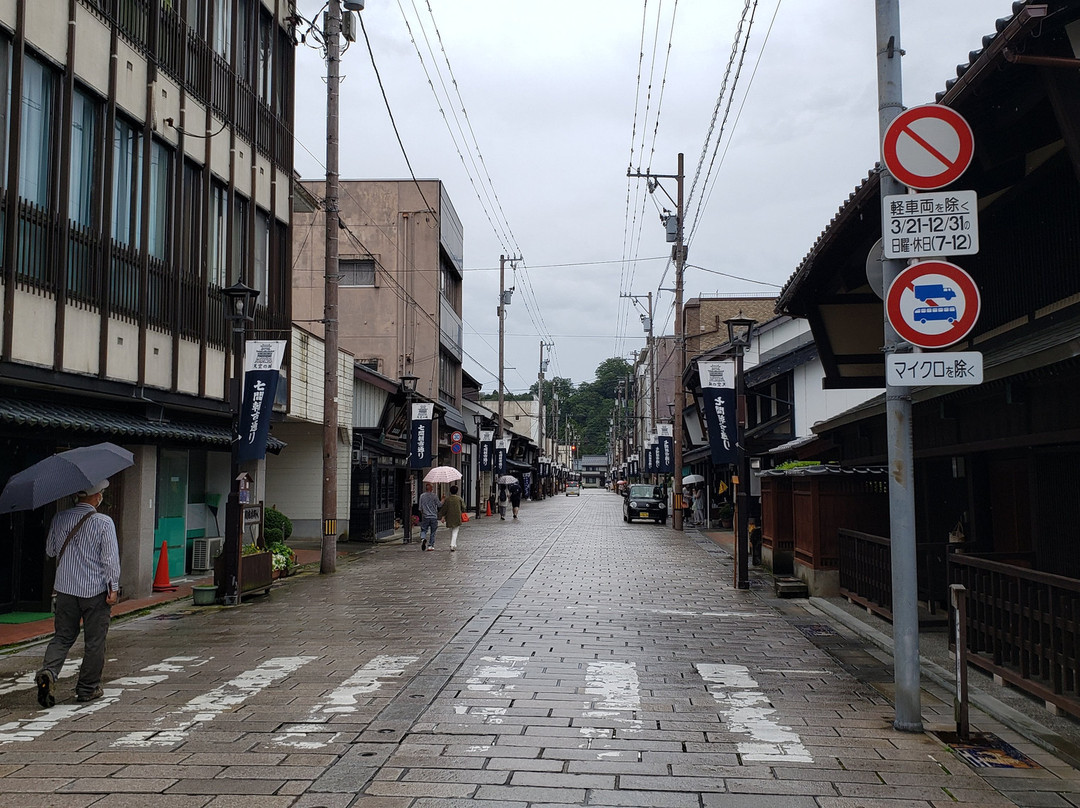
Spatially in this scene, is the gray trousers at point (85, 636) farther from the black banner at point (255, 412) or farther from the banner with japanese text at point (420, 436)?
the banner with japanese text at point (420, 436)

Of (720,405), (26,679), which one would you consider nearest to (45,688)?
(26,679)

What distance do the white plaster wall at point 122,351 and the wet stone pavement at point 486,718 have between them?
3.89 metres

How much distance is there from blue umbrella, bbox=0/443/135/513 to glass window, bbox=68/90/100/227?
6.40 meters

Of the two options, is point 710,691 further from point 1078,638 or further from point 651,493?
point 651,493

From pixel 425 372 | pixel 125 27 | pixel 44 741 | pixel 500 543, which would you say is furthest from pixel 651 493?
pixel 44 741

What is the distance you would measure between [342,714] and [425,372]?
3416 centimetres

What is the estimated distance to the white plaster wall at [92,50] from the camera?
43.9 ft

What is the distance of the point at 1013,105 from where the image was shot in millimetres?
7254

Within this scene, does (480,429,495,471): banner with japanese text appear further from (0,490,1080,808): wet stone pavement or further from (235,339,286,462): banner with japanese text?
(0,490,1080,808): wet stone pavement

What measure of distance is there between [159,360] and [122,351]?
124 centimetres

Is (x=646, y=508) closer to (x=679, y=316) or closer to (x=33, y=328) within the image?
(x=679, y=316)

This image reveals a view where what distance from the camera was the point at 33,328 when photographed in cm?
1222

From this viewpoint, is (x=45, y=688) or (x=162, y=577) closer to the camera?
(x=45, y=688)

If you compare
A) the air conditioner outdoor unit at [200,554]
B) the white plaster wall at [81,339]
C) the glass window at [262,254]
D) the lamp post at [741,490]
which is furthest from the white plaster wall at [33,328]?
the lamp post at [741,490]
